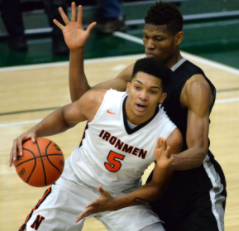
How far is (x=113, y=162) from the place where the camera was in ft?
11.4

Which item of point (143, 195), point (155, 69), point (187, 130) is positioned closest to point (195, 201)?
point (143, 195)

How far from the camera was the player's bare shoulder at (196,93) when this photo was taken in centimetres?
343

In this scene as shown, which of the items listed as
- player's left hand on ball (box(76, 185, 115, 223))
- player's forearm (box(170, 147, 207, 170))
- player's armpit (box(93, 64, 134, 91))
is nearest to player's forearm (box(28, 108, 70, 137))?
player's armpit (box(93, 64, 134, 91))

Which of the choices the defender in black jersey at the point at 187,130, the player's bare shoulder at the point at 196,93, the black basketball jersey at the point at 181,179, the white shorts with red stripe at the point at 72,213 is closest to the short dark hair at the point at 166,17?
the defender in black jersey at the point at 187,130

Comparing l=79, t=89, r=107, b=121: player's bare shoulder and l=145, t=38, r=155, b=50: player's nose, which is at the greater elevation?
l=145, t=38, r=155, b=50: player's nose

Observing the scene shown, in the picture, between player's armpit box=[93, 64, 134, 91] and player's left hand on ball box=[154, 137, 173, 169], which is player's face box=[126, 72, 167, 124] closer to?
player's left hand on ball box=[154, 137, 173, 169]

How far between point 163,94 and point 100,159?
0.67 meters

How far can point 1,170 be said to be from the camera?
5211 millimetres

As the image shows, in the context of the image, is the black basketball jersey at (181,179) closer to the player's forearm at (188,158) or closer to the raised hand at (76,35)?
the player's forearm at (188,158)

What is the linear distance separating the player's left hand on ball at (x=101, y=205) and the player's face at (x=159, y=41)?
1.14m

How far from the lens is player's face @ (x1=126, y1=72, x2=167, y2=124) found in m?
3.32

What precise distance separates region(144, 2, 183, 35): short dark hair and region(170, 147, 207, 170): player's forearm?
3.16 feet

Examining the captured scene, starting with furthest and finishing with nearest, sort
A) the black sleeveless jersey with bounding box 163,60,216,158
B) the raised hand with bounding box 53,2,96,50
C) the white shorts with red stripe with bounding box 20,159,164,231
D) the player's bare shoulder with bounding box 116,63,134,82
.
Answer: the player's bare shoulder with bounding box 116,63,134,82 < the raised hand with bounding box 53,2,96,50 < the black sleeveless jersey with bounding box 163,60,216,158 < the white shorts with red stripe with bounding box 20,159,164,231

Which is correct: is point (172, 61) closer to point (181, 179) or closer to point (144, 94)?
point (144, 94)
